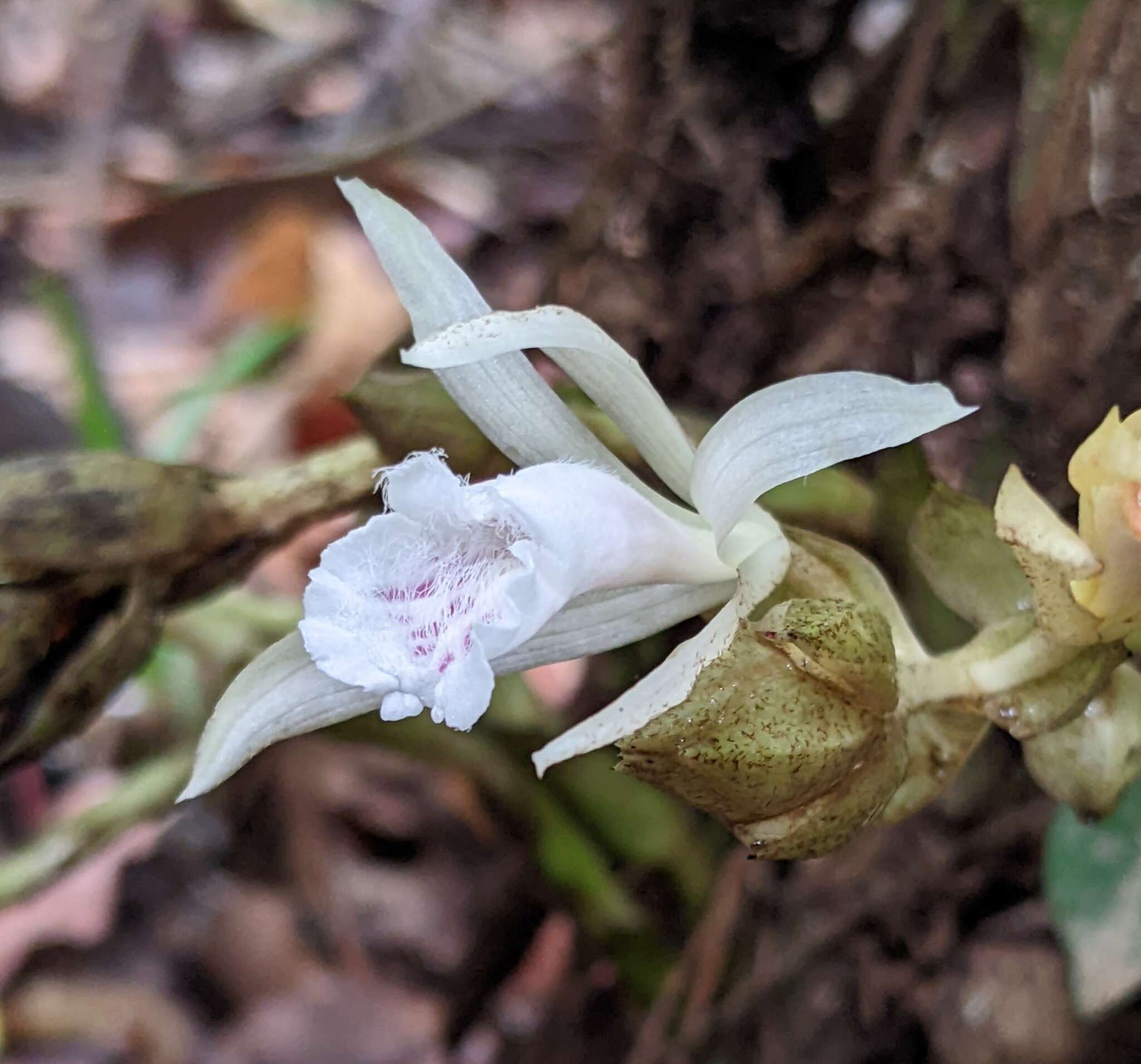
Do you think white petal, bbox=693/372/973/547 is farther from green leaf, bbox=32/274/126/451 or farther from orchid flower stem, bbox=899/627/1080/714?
green leaf, bbox=32/274/126/451

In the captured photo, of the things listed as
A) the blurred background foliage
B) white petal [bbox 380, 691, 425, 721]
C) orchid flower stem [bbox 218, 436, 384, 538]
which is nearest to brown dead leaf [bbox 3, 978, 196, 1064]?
the blurred background foliage

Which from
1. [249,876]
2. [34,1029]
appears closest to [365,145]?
[249,876]

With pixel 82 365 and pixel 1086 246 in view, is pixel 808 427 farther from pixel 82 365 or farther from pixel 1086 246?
pixel 82 365

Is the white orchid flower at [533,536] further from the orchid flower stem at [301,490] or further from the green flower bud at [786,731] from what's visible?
the orchid flower stem at [301,490]

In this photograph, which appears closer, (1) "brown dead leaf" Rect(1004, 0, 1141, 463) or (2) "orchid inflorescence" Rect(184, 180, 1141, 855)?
(2) "orchid inflorescence" Rect(184, 180, 1141, 855)

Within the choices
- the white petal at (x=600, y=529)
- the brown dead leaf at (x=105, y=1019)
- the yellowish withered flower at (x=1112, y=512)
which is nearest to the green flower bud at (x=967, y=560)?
the yellowish withered flower at (x=1112, y=512)
